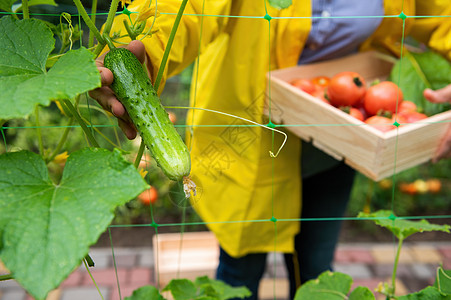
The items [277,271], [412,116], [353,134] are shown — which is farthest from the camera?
[277,271]

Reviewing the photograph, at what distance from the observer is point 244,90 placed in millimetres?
1226

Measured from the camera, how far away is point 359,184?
8.78ft

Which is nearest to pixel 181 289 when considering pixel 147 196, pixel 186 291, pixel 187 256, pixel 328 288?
pixel 186 291

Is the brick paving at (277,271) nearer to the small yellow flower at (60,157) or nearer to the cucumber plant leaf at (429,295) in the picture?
the small yellow flower at (60,157)

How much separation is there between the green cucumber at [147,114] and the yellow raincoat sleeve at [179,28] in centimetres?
16

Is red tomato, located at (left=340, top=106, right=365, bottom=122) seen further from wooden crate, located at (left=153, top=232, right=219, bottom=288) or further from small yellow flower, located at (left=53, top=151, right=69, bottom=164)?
wooden crate, located at (left=153, top=232, right=219, bottom=288)

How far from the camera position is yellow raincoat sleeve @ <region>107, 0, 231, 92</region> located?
0.87 metres

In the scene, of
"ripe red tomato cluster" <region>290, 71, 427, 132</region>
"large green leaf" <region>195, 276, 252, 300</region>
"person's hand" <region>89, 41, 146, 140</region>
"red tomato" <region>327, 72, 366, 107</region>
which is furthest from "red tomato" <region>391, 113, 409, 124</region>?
"person's hand" <region>89, 41, 146, 140</region>

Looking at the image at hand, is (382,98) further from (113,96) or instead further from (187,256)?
(187,256)

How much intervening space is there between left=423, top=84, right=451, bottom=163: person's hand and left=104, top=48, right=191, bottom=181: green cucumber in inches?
29.8

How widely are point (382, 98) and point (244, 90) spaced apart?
0.37 metres

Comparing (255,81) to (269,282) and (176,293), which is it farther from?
(269,282)

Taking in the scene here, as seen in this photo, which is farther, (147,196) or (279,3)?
(147,196)

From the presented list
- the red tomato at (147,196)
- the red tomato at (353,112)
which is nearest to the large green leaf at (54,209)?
the red tomato at (353,112)
